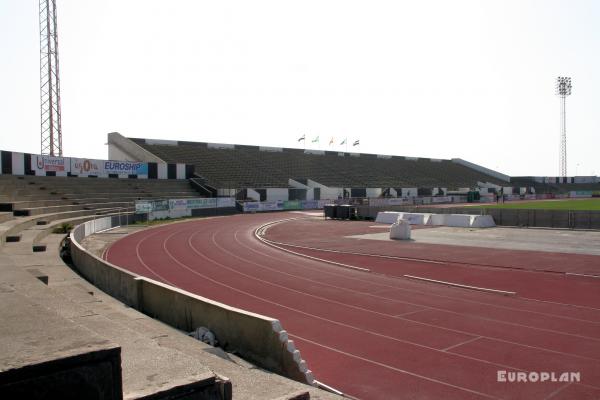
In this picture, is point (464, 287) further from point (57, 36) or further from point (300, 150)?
point (300, 150)

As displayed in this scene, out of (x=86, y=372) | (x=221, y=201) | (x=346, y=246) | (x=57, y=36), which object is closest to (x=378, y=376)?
(x=86, y=372)

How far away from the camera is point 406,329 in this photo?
10.3 metres

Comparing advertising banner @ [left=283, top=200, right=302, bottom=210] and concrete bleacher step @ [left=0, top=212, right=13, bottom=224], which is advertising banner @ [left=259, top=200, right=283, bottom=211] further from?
concrete bleacher step @ [left=0, top=212, right=13, bottom=224]

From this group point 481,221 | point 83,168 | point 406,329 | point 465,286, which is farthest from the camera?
point 83,168

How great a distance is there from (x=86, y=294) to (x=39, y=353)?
8214mm

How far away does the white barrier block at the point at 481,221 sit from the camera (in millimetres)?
34062

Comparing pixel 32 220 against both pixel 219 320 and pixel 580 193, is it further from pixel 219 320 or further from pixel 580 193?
pixel 580 193

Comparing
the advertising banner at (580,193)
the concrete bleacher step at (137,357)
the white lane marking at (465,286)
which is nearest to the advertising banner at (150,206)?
the white lane marking at (465,286)

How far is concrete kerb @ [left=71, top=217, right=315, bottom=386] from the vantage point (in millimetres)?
7184

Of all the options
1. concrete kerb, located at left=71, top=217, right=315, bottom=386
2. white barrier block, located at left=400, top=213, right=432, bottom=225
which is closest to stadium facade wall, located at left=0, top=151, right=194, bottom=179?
white barrier block, located at left=400, top=213, right=432, bottom=225

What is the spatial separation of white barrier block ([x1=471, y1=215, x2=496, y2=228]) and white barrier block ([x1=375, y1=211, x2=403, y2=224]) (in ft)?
21.5

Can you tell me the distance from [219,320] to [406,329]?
4125 mm

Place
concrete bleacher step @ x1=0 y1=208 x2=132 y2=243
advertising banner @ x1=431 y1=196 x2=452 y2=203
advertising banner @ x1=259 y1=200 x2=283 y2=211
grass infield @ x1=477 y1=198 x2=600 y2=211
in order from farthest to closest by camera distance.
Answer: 1. advertising banner @ x1=431 y1=196 x2=452 y2=203
2. advertising banner @ x1=259 y1=200 x2=283 y2=211
3. grass infield @ x1=477 y1=198 x2=600 y2=211
4. concrete bleacher step @ x1=0 y1=208 x2=132 y2=243

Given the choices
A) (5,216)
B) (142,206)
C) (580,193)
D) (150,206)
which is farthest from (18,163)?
(580,193)
